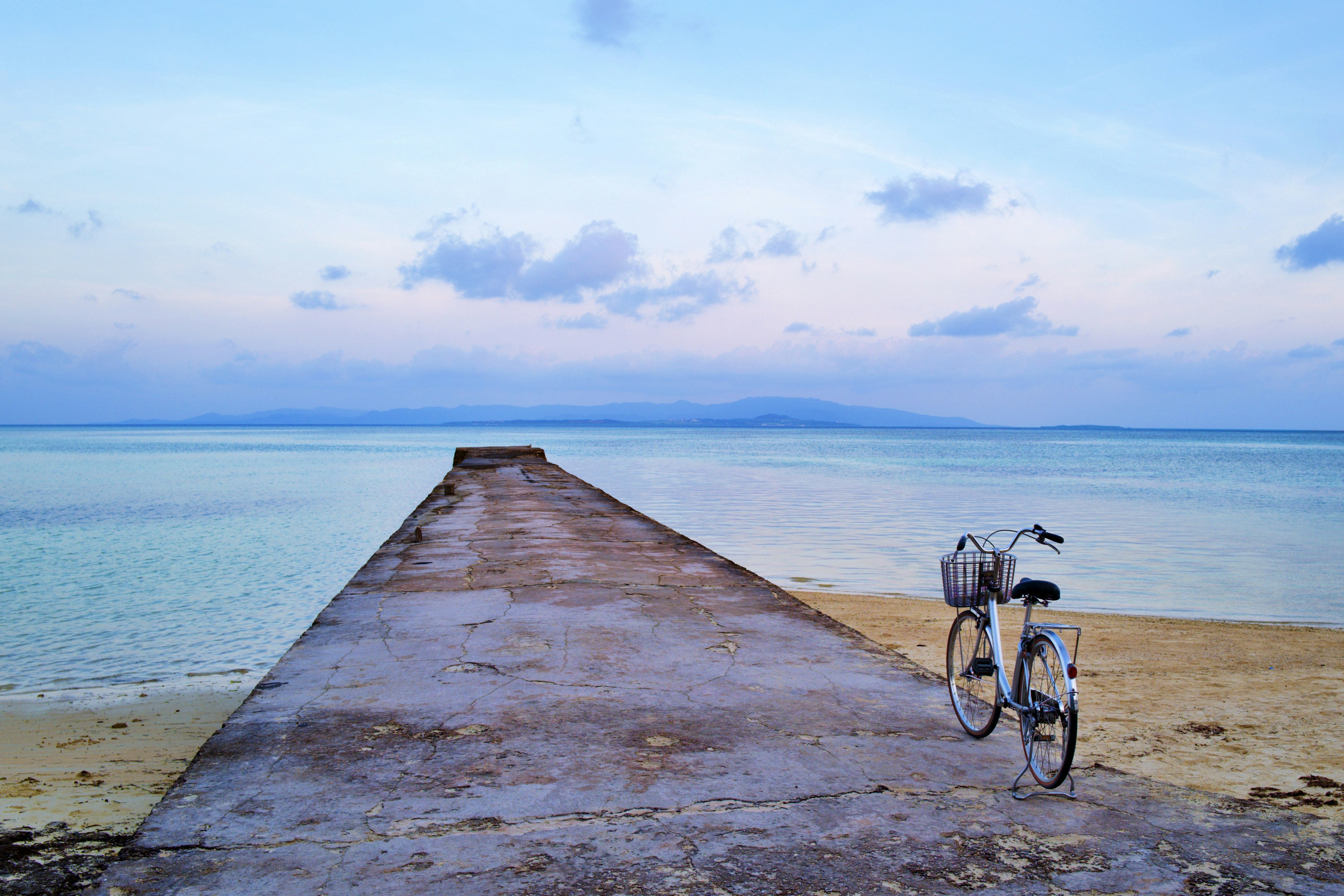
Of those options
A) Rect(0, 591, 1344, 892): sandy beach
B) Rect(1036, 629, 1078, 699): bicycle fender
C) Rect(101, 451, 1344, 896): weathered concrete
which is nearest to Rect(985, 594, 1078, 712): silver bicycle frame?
Rect(1036, 629, 1078, 699): bicycle fender

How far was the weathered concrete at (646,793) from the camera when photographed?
2303 mm

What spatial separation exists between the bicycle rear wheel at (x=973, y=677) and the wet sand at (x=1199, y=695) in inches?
3.9

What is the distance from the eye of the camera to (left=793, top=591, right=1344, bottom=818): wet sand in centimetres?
428

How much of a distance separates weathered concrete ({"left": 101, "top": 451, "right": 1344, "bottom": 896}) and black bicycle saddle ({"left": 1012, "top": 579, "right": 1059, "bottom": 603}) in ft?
1.93

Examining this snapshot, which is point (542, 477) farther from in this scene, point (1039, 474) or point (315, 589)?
point (1039, 474)

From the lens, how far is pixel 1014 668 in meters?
3.39

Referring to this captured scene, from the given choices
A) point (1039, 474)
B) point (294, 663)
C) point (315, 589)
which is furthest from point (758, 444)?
point (294, 663)

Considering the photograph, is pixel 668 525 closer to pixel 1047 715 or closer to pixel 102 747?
pixel 102 747

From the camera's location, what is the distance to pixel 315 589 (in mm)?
10781

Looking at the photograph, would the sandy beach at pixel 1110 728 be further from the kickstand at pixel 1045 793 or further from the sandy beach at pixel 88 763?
the kickstand at pixel 1045 793

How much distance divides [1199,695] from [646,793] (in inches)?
187

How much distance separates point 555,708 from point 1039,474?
41.4 m

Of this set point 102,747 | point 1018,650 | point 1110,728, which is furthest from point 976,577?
point 102,747

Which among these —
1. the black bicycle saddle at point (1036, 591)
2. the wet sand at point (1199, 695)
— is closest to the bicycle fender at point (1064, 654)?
the black bicycle saddle at point (1036, 591)
